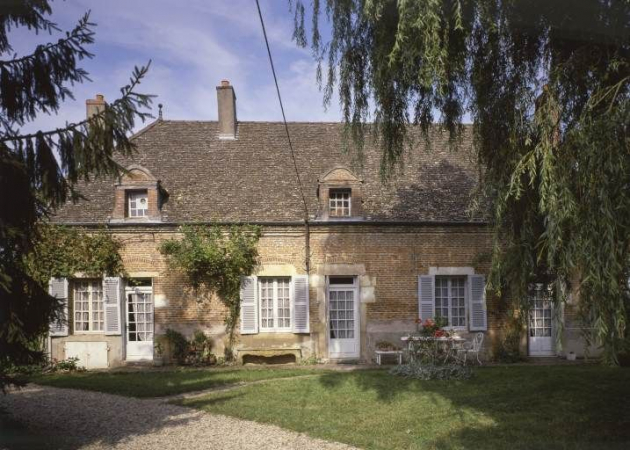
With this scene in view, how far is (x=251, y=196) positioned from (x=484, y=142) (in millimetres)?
9237

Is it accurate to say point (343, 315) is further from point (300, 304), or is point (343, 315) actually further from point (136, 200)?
point (136, 200)

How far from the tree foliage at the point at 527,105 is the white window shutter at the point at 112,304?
31.5ft

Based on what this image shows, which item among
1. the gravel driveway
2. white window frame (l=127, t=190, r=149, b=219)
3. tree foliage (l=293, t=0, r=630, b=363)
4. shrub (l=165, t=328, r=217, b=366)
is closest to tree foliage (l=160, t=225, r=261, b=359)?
shrub (l=165, t=328, r=217, b=366)

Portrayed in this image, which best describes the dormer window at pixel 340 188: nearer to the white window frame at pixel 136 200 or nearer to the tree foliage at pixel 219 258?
the tree foliage at pixel 219 258

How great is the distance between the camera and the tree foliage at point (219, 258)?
46.5 ft

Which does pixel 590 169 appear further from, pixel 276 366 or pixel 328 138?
pixel 328 138

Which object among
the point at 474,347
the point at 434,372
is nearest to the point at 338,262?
the point at 474,347

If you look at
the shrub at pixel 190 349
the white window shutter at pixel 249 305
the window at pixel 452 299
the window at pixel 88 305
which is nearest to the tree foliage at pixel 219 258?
the white window shutter at pixel 249 305

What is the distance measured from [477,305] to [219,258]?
23.8ft

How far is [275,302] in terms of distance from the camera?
14992mm

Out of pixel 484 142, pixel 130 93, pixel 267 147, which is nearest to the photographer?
pixel 130 93

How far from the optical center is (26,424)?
25.6 feet

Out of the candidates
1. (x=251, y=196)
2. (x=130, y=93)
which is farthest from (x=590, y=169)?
(x=251, y=196)

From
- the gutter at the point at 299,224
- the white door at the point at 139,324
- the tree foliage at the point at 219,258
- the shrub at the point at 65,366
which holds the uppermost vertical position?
the gutter at the point at 299,224
